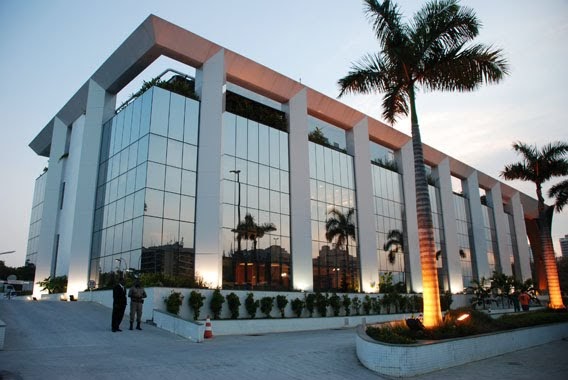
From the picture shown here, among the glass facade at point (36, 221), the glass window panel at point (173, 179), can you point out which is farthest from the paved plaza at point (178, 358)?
the glass facade at point (36, 221)

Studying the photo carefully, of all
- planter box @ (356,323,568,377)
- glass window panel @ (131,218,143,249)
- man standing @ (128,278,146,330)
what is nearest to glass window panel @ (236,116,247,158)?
glass window panel @ (131,218,143,249)

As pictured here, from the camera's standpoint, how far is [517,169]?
28.5 m

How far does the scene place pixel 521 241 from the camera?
55.6m

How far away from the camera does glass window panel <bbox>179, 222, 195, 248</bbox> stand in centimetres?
2328

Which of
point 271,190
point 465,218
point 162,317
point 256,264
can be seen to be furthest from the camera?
point 465,218

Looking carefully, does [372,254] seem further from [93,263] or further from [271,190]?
[93,263]

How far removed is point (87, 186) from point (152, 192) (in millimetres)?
6821

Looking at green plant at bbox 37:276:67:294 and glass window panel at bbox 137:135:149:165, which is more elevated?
glass window panel at bbox 137:135:149:165

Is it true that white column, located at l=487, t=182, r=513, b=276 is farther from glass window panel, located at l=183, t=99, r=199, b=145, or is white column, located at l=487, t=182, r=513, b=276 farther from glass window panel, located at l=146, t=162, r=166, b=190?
glass window panel, located at l=146, t=162, r=166, b=190

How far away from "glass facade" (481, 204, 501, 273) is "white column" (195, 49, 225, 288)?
36.7m

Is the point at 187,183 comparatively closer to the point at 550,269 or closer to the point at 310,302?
the point at 310,302

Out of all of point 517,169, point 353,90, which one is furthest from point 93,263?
point 517,169

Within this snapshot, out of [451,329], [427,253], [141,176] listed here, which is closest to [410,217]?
[141,176]

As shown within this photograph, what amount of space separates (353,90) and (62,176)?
2576 cm
